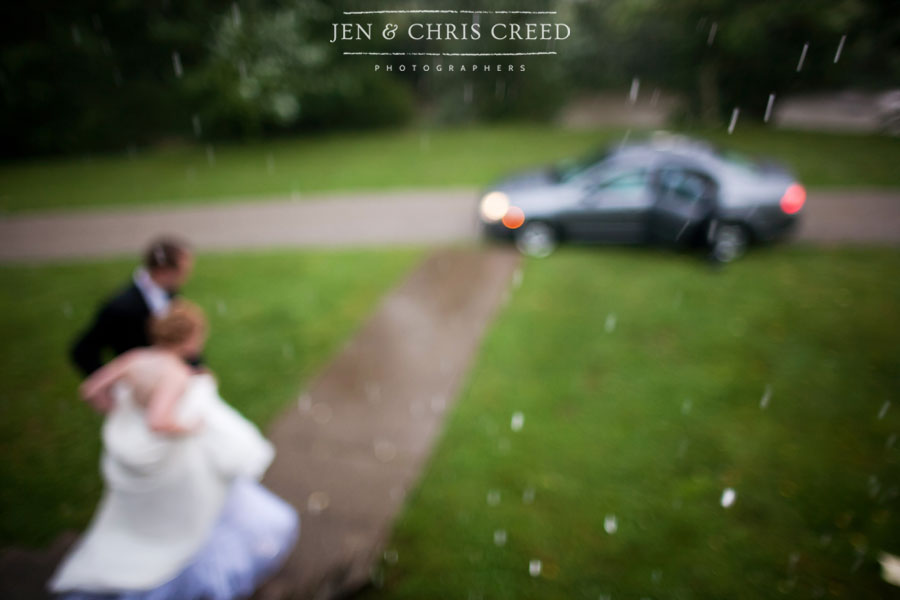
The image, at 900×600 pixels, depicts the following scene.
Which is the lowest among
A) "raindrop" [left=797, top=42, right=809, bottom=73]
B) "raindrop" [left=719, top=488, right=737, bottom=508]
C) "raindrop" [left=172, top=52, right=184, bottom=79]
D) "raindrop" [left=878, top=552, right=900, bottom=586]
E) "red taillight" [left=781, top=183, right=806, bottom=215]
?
"raindrop" [left=878, top=552, right=900, bottom=586]

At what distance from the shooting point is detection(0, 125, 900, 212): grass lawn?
11.8 m

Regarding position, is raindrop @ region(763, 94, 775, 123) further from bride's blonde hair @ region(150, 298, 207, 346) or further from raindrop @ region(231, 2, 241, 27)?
raindrop @ region(231, 2, 241, 27)

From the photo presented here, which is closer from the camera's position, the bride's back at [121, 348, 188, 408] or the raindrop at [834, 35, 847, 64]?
the bride's back at [121, 348, 188, 408]

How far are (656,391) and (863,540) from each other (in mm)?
1762

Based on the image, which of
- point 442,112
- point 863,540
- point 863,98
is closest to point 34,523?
point 863,540

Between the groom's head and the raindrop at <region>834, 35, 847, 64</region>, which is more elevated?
the raindrop at <region>834, 35, 847, 64</region>

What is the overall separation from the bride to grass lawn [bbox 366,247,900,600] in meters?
1.19

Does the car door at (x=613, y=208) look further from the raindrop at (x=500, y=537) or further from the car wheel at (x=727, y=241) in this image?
the raindrop at (x=500, y=537)

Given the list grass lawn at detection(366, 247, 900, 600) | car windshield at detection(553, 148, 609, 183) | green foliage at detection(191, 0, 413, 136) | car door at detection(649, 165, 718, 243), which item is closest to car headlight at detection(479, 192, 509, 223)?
car windshield at detection(553, 148, 609, 183)

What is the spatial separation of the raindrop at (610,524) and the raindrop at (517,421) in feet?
3.39

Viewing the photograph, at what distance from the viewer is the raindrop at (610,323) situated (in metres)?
5.60

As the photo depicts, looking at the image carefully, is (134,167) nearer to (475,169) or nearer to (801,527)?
(475,169)

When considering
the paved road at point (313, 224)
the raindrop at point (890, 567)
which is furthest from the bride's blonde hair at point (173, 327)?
the paved road at point (313, 224)

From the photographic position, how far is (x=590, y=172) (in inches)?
284
